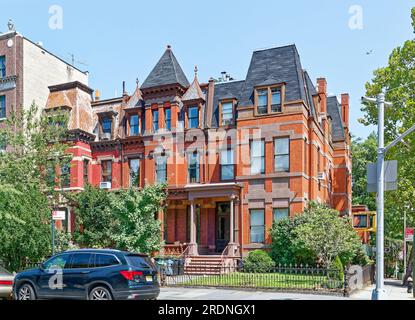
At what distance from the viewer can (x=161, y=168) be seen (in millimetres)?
32875

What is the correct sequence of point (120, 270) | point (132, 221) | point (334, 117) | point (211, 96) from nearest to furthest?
1. point (120, 270)
2. point (132, 221)
3. point (211, 96)
4. point (334, 117)

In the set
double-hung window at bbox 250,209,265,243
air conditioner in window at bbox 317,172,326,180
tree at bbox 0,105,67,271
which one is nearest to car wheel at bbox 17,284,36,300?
tree at bbox 0,105,67,271

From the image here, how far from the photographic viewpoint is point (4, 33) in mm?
37125

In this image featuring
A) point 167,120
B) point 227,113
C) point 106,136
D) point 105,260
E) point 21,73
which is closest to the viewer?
point 105,260

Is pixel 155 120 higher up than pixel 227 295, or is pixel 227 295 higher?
pixel 155 120

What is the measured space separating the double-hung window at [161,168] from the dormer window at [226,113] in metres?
4.78

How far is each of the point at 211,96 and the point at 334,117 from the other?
44.5ft

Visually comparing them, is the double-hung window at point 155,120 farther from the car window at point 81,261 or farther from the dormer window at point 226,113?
the car window at point 81,261

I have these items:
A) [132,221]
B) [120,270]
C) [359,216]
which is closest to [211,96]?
[132,221]

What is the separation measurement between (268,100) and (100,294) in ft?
62.7

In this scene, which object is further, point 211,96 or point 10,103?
point 10,103

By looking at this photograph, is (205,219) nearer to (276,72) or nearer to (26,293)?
(276,72)

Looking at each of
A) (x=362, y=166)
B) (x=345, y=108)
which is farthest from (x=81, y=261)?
(x=362, y=166)

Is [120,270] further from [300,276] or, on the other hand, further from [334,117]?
[334,117]
